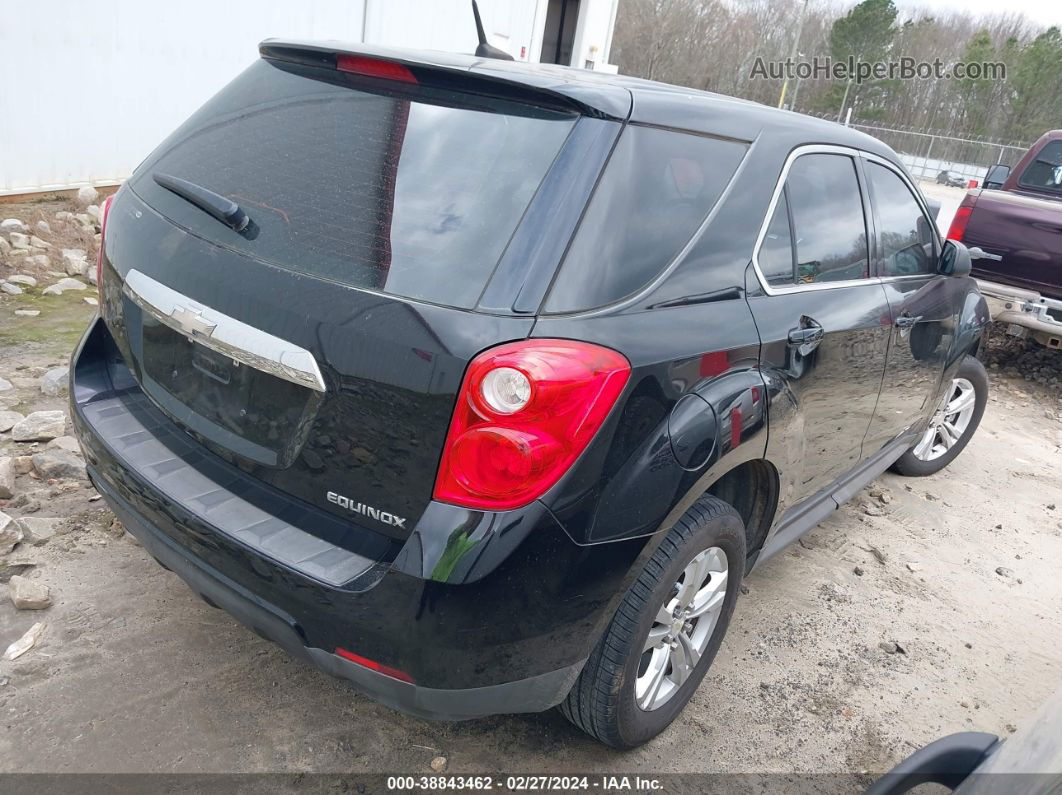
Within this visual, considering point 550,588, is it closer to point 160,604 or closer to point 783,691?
point 783,691

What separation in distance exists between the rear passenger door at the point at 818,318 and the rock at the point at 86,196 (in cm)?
626

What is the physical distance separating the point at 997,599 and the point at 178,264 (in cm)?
363

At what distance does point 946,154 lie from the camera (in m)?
41.2

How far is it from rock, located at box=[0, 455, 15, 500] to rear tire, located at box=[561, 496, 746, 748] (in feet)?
7.74

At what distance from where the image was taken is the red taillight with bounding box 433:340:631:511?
1739 mm

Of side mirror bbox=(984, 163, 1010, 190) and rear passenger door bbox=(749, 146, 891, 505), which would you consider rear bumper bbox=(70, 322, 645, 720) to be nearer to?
rear passenger door bbox=(749, 146, 891, 505)

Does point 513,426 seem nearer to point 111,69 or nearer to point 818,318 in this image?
point 818,318

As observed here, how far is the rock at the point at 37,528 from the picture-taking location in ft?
9.89

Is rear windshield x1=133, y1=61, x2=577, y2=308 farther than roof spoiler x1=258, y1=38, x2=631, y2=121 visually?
No

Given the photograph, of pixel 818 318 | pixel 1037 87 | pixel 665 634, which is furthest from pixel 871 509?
pixel 1037 87

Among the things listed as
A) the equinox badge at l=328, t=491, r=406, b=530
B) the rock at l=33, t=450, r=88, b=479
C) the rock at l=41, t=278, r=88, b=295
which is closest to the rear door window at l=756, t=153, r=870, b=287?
the equinox badge at l=328, t=491, r=406, b=530

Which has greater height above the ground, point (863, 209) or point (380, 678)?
point (863, 209)

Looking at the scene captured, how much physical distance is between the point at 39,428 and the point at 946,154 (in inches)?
1791

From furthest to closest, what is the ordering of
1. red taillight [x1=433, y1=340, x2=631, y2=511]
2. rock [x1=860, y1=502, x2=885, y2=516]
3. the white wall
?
the white wall < rock [x1=860, y1=502, x2=885, y2=516] < red taillight [x1=433, y1=340, x2=631, y2=511]
